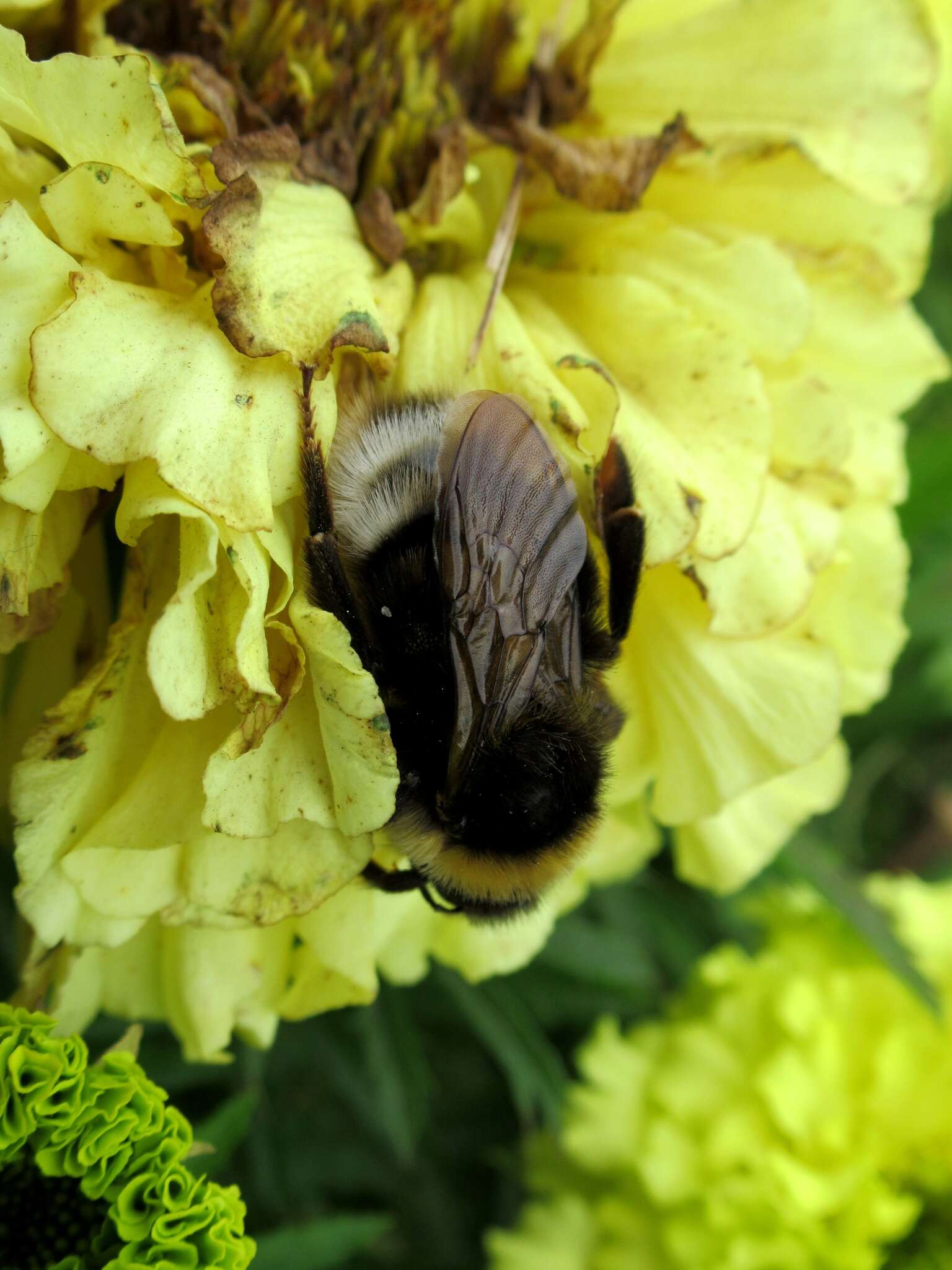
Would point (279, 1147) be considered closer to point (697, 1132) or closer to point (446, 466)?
point (697, 1132)

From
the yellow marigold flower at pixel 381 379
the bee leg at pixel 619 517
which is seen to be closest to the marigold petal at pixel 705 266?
the yellow marigold flower at pixel 381 379

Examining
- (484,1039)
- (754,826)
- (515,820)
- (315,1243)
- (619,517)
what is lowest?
(484,1039)

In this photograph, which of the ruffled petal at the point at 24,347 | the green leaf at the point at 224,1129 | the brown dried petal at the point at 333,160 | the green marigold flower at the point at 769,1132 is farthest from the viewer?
the green marigold flower at the point at 769,1132

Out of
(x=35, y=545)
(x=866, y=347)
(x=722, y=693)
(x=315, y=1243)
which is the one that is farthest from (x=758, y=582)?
(x=315, y=1243)

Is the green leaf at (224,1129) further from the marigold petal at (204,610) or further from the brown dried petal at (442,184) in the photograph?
the brown dried petal at (442,184)

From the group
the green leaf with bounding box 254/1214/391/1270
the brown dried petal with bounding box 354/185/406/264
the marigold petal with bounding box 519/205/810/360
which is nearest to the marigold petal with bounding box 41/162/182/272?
the brown dried petal with bounding box 354/185/406/264

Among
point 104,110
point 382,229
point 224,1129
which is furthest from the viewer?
point 224,1129

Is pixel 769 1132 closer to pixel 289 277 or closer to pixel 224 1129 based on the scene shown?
pixel 224 1129
